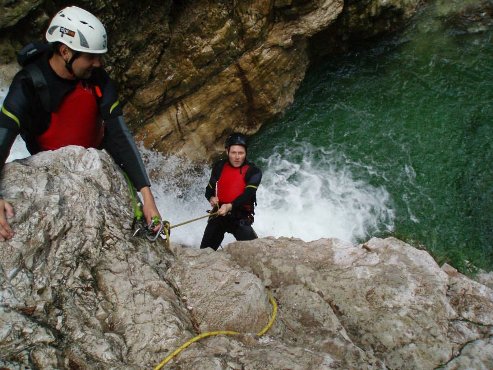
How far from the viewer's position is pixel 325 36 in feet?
33.6

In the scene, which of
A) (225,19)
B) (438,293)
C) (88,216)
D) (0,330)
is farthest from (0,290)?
(225,19)

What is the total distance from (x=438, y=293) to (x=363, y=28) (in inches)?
324

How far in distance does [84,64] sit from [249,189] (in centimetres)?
290

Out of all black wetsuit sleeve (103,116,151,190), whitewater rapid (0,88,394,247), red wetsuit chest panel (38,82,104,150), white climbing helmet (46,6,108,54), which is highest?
white climbing helmet (46,6,108,54)

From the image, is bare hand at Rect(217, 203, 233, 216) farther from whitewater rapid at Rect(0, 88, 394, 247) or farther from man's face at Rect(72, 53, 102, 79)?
man's face at Rect(72, 53, 102, 79)

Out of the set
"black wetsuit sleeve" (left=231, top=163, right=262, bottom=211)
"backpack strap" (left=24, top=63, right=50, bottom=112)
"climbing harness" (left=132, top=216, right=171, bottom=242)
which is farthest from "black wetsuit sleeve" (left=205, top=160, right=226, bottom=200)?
"backpack strap" (left=24, top=63, right=50, bottom=112)

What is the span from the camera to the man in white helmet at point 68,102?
2.95 m

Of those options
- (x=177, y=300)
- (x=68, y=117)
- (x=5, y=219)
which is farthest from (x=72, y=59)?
(x=177, y=300)

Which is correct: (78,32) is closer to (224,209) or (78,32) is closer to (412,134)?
(224,209)

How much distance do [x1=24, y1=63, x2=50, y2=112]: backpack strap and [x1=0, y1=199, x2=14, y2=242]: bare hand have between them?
84cm

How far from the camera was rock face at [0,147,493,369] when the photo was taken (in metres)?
2.66

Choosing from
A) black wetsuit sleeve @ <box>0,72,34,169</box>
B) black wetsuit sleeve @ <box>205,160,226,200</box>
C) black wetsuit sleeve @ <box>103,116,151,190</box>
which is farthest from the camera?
black wetsuit sleeve @ <box>205,160,226,200</box>

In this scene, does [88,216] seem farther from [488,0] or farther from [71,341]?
[488,0]

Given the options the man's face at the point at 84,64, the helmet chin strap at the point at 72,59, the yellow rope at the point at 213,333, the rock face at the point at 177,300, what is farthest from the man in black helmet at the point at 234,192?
the helmet chin strap at the point at 72,59
